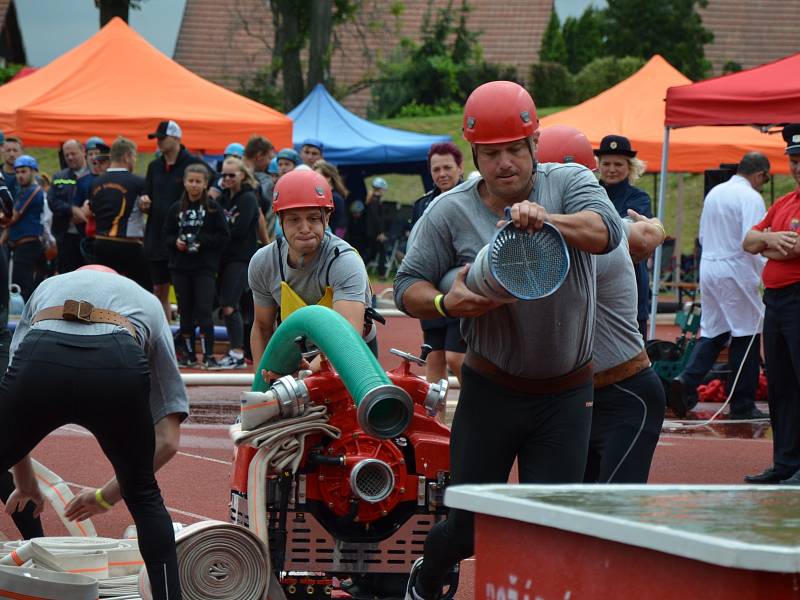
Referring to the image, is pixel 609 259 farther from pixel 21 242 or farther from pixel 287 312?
pixel 21 242

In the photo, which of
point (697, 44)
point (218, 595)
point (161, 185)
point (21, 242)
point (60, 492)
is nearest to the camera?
point (218, 595)

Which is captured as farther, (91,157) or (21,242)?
(21,242)

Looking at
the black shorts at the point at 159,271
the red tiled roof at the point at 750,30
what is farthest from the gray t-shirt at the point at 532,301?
the red tiled roof at the point at 750,30

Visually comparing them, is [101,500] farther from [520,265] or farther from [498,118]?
[498,118]

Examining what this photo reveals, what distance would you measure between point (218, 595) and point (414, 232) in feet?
5.06

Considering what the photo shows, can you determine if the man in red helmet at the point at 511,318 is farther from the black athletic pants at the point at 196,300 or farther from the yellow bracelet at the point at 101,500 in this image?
the black athletic pants at the point at 196,300

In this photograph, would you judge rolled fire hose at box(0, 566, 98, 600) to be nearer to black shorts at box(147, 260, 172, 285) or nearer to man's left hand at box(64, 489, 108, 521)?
man's left hand at box(64, 489, 108, 521)

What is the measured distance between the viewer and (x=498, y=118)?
4426 mm

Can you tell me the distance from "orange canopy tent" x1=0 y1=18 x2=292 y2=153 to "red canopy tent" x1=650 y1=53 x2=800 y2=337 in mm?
5995

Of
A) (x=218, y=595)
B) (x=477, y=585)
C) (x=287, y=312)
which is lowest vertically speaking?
(x=218, y=595)

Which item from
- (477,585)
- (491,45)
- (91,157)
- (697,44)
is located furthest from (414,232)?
(491,45)

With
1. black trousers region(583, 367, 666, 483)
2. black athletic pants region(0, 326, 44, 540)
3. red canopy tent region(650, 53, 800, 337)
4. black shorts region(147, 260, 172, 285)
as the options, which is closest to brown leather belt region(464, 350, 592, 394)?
black trousers region(583, 367, 666, 483)

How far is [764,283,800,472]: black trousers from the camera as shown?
8.59 metres

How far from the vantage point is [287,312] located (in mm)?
5859
